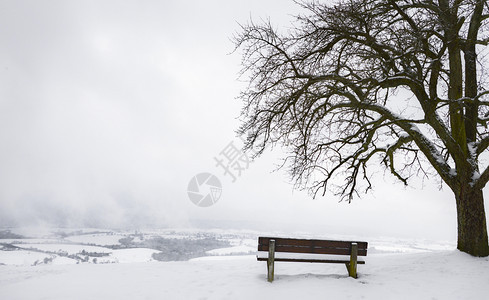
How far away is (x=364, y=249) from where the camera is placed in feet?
22.4

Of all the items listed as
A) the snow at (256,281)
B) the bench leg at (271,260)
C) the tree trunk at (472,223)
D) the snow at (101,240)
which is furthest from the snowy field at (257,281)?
the snow at (101,240)

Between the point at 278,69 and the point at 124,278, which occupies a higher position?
the point at 278,69

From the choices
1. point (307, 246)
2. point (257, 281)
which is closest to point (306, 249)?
point (307, 246)

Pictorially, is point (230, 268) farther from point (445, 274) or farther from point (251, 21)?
point (251, 21)

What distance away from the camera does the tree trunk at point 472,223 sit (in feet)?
24.8

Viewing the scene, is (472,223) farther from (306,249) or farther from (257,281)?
(257,281)

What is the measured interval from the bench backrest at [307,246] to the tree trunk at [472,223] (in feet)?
11.1

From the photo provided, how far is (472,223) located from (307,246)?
174 inches

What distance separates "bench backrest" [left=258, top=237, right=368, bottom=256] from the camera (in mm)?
6578

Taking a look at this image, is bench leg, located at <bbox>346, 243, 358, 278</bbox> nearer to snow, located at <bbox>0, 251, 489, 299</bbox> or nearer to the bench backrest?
the bench backrest

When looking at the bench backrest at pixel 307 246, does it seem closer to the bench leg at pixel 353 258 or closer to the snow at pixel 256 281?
the bench leg at pixel 353 258

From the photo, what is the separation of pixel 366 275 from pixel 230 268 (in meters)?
3.18

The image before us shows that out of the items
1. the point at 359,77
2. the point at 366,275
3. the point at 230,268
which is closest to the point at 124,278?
the point at 230,268

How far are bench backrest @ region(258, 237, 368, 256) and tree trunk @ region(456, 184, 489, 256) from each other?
3.39 meters
